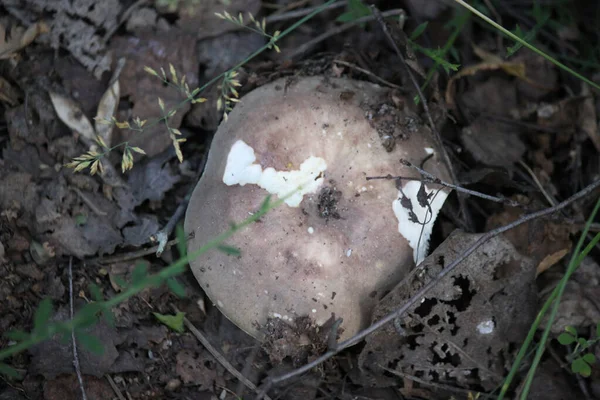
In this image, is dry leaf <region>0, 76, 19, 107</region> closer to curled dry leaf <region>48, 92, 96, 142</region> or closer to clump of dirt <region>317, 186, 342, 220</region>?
curled dry leaf <region>48, 92, 96, 142</region>

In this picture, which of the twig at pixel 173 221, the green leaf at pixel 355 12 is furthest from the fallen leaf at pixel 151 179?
the green leaf at pixel 355 12

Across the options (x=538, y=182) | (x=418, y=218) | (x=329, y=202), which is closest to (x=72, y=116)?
(x=329, y=202)

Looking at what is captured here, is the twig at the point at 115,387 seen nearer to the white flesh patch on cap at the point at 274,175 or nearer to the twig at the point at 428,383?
the white flesh patch on cap at the point at 274,175

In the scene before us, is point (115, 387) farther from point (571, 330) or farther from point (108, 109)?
point (571, 330)

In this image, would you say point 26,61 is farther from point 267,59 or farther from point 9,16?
point 267,59

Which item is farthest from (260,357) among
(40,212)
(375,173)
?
(40,212)

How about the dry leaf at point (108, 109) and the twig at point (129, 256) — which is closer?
the twig at point (129, 256)
